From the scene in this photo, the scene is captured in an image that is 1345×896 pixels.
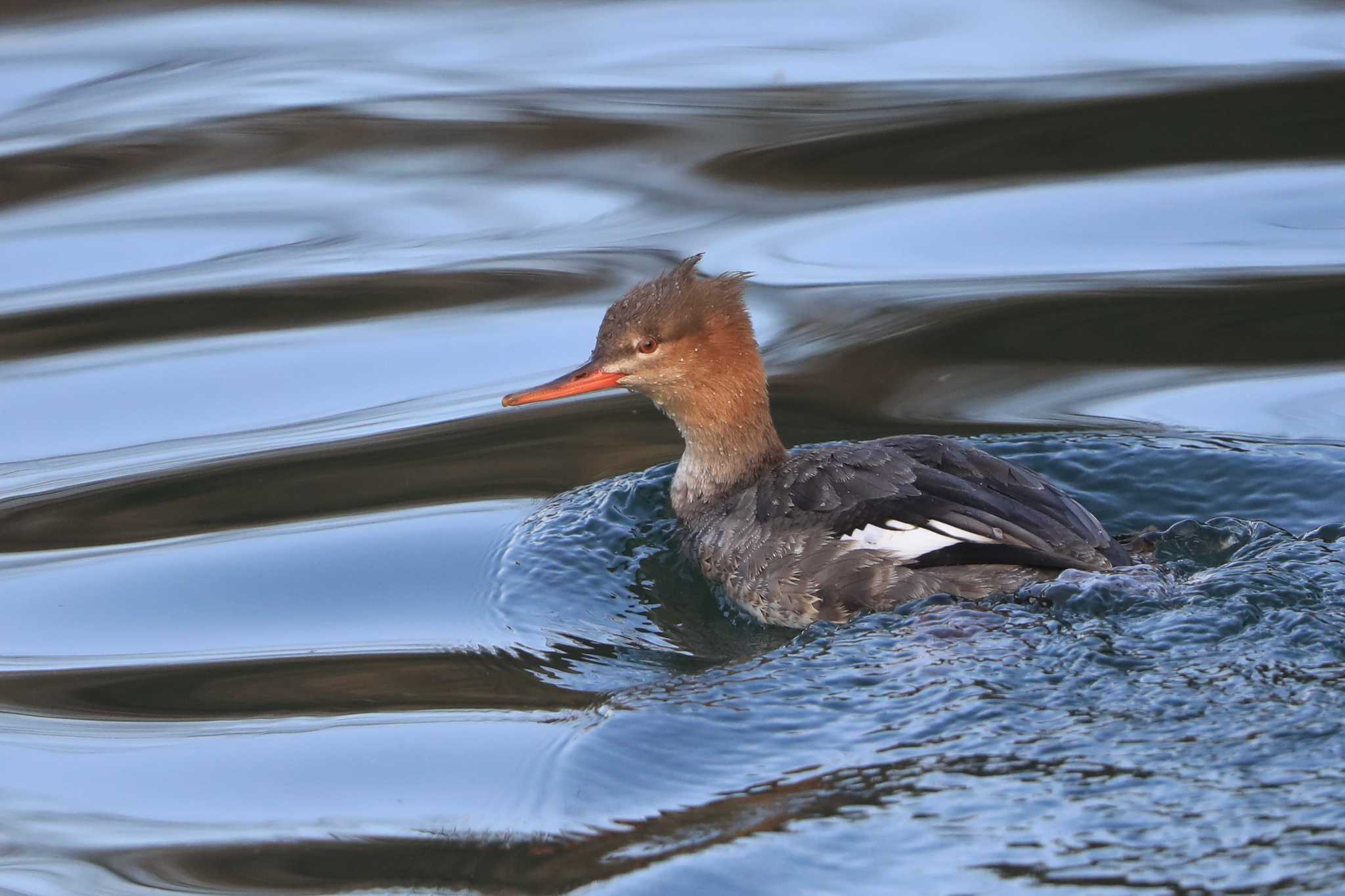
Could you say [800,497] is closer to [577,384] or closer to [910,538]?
[910,538]

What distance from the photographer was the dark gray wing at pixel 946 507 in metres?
5.27

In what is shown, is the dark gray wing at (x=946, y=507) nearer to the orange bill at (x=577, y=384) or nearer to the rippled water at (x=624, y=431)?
the rippled water at (x=624, y=431)

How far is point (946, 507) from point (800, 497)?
0.57 m

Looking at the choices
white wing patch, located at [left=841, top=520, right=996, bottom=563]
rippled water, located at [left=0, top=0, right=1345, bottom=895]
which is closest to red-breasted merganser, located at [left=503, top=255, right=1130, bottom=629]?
white wing patch, located at [left=841, top=520, right=996, bottom=563]

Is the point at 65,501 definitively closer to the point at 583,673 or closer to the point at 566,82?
the point at 583,673

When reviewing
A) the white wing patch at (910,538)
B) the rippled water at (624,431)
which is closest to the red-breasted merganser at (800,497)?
the white wing patch at (910,538)

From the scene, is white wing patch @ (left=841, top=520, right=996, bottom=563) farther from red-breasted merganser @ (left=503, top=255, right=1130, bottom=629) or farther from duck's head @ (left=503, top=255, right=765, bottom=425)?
duck's head @ (left=503, top=255, right=765, bottom=425)

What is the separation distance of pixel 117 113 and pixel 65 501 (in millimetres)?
4029

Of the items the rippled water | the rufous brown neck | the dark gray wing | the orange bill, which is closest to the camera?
the rippled water

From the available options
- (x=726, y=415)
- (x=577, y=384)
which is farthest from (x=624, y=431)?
(x=577, y=384)

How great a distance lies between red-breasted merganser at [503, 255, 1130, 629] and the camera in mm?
5312

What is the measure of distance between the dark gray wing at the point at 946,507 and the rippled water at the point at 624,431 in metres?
Result: 0.20

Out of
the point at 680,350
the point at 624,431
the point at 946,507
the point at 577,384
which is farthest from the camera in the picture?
the point at 624,431

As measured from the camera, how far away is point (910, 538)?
541 centimetres
